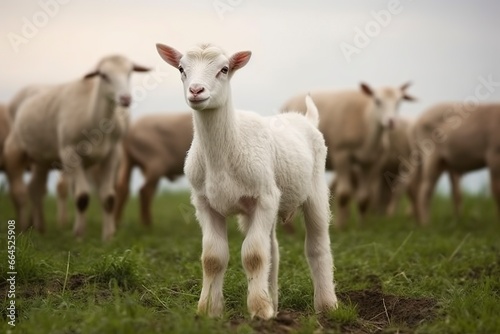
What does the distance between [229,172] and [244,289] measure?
1428mm

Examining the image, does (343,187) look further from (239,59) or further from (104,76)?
(239,59)

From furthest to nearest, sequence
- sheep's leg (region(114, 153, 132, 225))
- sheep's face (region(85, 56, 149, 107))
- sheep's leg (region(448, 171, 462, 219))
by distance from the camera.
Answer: sheep's leg (region(448, 171, 462, 219)) < sheep's leg (region(114, 153, 132, 225)) < sheep's face (region(85, 56, 149, 107))

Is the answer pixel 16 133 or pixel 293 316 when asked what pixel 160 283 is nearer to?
pixel 293 316

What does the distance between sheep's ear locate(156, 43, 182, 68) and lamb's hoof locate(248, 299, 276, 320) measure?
198 cm

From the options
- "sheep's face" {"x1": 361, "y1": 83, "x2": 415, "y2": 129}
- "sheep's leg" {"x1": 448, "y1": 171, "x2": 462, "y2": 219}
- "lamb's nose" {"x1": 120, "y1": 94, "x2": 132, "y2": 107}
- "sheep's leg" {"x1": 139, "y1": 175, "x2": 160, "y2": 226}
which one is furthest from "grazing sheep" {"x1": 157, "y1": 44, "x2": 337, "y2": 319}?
"sheep's leg" {"x1": 448, "y1": 171, "x2": 462, "y2": 219}

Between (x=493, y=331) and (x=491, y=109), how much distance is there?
9.77m

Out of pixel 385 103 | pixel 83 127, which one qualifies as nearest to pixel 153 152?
pixel 83 127

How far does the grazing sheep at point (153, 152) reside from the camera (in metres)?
16.3

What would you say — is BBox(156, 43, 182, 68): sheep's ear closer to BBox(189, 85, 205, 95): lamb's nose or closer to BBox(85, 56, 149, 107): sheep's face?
BBox(189, 85, 205, 95): lamb's nose

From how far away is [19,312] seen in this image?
680 cm

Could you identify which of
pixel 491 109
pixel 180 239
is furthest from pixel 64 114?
pixel 491 109

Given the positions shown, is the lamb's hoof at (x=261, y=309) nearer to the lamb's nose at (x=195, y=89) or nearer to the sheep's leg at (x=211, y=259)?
the sheep's leg at (x=211, y=259)

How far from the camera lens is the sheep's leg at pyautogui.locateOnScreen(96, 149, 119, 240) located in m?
12.8

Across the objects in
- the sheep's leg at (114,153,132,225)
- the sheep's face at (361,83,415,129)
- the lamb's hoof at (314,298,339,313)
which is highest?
the sheep's face at (361,83,415,129)
